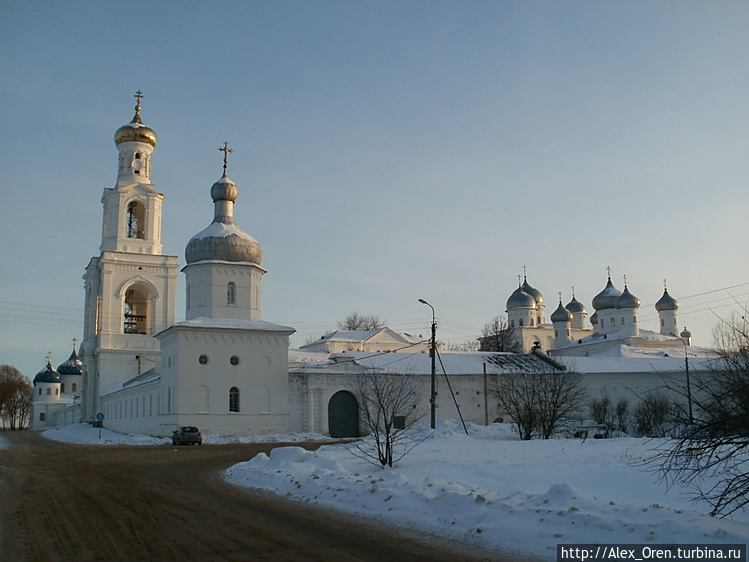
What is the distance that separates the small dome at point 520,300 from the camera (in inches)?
3100

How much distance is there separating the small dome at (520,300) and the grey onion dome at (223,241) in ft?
147

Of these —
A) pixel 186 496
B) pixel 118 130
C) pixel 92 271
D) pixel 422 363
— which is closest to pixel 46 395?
pixel 92 271

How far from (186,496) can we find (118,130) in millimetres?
49043

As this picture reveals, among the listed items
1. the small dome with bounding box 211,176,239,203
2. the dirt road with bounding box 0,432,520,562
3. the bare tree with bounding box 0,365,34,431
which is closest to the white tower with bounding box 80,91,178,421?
the small dome with bounding box 211,176,239,203

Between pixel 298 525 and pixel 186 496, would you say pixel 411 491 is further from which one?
pixel 186 496

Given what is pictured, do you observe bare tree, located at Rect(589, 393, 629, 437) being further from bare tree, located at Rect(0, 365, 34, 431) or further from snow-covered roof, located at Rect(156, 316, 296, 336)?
bare tree, located at Rect(0, 365, 34, 431)

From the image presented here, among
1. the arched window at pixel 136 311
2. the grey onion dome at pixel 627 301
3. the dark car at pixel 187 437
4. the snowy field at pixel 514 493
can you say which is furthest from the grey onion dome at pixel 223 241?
the grey onion dome at pixel 627 301

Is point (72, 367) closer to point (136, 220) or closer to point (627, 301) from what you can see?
point (136, 220)

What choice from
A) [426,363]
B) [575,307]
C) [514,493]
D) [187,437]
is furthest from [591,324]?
[514,493]

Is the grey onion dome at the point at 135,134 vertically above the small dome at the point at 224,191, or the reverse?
the grey onion dome at the point at 135,134

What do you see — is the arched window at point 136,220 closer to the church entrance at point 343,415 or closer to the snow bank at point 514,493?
the church entrance at point 343,415

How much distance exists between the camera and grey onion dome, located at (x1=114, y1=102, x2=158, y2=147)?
185 ft

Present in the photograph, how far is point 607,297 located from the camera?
7406 centimetres

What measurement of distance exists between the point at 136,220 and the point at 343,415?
27088 millimetres
